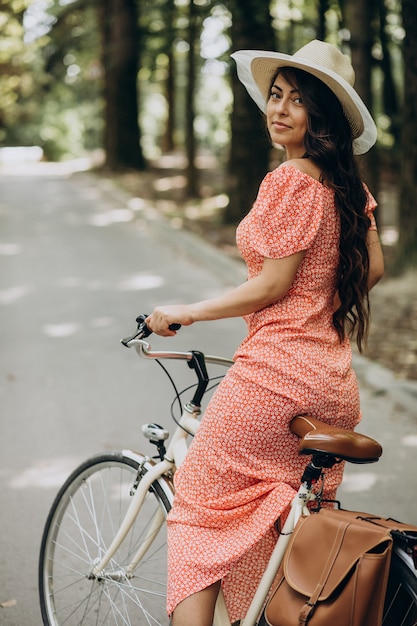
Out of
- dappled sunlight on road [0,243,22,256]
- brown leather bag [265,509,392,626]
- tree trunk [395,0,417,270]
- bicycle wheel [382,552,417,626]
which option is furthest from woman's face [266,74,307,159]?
dappled sunlight on road [0,243,22,256]

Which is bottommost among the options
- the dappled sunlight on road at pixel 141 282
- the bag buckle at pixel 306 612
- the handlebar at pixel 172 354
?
the dappled sunlight on road at pixel 141 282

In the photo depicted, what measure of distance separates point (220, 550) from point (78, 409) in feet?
12.4

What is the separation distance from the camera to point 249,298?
2.49 m

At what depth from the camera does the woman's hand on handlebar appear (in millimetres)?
2557

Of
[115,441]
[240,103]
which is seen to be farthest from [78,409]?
[240,103]

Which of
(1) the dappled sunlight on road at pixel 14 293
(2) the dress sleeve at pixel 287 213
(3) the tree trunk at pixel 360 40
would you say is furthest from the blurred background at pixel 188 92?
(1) the dappled sunlight on road at pixel 14 293

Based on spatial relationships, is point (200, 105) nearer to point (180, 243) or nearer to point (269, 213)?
point (180, 243)

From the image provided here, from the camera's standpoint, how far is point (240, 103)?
14047mm

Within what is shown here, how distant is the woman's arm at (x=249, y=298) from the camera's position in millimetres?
2461

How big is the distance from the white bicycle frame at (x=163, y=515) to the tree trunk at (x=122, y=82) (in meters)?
24.2

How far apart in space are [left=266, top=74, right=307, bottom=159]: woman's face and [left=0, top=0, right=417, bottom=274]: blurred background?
1.87 ft

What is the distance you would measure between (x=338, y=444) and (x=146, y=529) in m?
1.17

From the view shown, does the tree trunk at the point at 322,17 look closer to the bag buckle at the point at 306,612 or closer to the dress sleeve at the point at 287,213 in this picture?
the dress sleeve at the point at 287,213

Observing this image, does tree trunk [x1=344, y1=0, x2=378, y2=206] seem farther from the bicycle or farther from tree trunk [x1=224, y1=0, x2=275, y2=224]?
the bicycle
